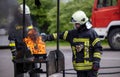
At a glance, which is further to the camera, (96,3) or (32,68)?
(96,3)

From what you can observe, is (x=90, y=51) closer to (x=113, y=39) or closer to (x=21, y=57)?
(x=21, y=57)

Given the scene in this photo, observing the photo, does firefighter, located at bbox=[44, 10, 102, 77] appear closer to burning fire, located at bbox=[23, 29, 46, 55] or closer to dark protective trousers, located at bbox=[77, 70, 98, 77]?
dark protective trousers, located at bbox=[77, 70, 98, 77]

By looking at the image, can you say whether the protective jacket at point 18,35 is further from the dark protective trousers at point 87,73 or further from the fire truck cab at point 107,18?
the fire truck cab at point 107,18

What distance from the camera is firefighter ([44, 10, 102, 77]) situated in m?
7.03

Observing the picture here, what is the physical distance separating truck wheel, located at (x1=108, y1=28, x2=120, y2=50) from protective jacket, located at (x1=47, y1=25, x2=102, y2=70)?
10.4m

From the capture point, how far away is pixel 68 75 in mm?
10664

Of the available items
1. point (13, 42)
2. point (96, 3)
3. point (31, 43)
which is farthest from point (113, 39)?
point (31, 43)

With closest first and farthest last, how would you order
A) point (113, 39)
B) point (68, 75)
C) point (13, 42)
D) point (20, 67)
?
point (20, 67), point (13, 42), point (68, 75), point (113, 39)

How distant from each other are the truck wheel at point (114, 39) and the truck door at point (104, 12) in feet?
1.89

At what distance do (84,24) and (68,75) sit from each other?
3778 millimetres

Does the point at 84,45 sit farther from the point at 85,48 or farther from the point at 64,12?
the point at 64,12

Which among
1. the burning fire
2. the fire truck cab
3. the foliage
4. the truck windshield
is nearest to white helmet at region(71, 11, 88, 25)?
the burning fire

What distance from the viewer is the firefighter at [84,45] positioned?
7.03m

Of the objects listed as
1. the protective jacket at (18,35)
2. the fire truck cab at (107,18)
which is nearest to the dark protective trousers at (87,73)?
the protective jacket at (18,35)
